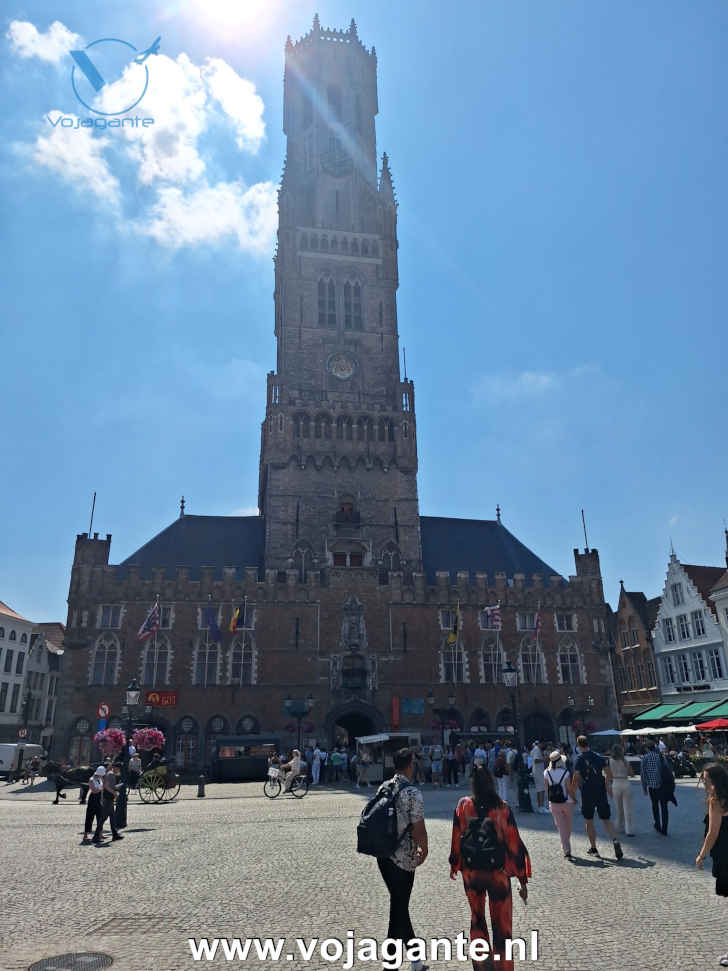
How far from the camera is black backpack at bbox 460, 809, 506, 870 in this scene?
5.40 meters

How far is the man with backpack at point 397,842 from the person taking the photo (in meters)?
5.54

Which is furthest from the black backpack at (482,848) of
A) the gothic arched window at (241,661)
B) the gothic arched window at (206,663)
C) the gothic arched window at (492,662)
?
the gothic arched window at (492,662)

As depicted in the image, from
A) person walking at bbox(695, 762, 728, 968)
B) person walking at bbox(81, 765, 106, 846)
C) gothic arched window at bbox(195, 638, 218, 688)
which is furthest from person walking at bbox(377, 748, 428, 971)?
gothic arched window at bbox(195, 638, 218, 688)

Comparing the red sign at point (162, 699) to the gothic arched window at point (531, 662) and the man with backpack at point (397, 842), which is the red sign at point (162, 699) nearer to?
the gothic arched window at point (531, 662)

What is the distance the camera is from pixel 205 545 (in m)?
46.2

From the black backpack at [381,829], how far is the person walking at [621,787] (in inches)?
342

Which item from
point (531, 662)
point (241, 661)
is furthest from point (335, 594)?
point (531, 662)

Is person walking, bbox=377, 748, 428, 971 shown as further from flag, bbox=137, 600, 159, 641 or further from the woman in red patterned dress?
flag, bbox=137, 600, 159, 641

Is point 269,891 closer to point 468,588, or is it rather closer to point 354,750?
point 354,750

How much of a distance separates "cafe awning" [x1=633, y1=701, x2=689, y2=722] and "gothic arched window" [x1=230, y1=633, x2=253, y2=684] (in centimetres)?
2524

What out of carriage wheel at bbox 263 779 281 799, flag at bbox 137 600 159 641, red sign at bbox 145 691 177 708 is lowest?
carriage wheel at bbox 263 779 281 799

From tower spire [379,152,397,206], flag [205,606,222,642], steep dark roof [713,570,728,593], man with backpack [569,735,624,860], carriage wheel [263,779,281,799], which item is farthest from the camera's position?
tower spire [379,152,397,206]

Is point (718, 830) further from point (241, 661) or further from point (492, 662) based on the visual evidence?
point (492, 662)

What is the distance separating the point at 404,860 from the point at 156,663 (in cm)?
3713
